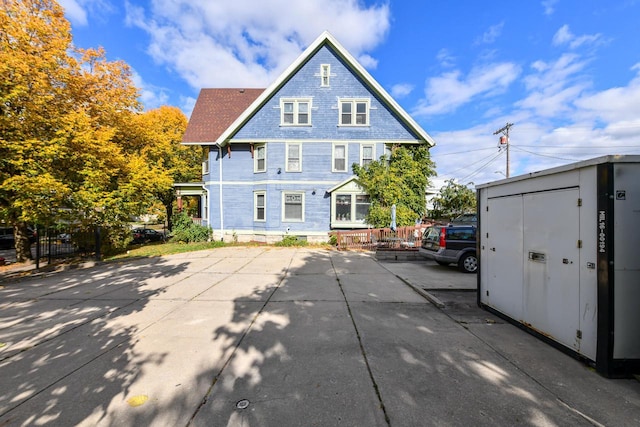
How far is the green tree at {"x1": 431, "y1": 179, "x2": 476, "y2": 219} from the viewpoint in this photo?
25.6 metres

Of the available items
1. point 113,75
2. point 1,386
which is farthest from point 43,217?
point 113,75

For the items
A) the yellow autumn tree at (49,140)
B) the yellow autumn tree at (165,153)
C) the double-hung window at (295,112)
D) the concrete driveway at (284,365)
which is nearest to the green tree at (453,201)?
the double-hung window at (295,112)

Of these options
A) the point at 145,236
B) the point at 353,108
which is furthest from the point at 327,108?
the point at 145,236

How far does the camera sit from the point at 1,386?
10.4ft

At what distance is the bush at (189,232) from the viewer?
1816 cm

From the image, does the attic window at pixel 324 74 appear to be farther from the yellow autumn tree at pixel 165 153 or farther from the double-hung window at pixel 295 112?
the yellow autumn tree at pixel 165 153

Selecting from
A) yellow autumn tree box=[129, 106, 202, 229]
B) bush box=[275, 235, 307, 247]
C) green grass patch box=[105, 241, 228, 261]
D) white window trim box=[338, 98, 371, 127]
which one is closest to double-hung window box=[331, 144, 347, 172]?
white window trim box=[338, 98, 371, 127]

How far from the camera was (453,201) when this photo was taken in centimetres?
2658

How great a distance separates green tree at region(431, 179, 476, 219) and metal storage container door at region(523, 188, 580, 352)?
21429 millimetres

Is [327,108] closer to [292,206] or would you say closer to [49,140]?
[292,206]

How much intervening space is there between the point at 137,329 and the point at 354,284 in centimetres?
527

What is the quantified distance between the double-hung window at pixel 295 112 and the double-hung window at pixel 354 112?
90.0 inches

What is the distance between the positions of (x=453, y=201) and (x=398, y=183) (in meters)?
13.2

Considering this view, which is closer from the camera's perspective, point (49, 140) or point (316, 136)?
point (49, 140)
